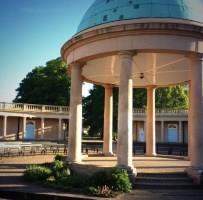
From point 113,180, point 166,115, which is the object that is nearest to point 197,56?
point 113,180

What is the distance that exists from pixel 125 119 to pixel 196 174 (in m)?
4.74

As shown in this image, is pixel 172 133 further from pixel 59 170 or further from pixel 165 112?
pixel 59 170

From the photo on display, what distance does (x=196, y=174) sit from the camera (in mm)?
18953

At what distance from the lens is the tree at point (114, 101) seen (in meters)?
67.9

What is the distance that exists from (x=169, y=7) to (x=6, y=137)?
55316 mm

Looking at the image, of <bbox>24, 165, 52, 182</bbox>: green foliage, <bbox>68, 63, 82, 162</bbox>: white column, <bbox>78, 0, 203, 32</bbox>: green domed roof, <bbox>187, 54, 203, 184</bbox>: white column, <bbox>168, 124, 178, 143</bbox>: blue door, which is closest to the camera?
<bbox>187, 54, 203, 184</bbox>: white column

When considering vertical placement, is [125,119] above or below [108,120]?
below

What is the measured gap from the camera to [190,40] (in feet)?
66.0

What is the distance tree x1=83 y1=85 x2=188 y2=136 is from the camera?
6788cm

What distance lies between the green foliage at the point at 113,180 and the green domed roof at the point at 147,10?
355 inches

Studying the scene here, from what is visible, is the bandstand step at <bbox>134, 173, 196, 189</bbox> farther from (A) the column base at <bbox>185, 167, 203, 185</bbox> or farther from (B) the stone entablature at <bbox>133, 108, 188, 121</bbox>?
(B) the stone entablature at <bbox>133, 108, 188, 121</bbox>

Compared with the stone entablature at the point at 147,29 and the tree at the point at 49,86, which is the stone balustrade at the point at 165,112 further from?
the stone entablature at the point at 147,29

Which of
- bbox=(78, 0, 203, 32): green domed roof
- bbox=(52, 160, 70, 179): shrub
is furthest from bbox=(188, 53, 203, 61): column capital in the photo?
bbox=(52, 160, 70, 179): shrub

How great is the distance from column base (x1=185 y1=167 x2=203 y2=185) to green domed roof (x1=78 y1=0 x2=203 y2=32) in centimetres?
868
